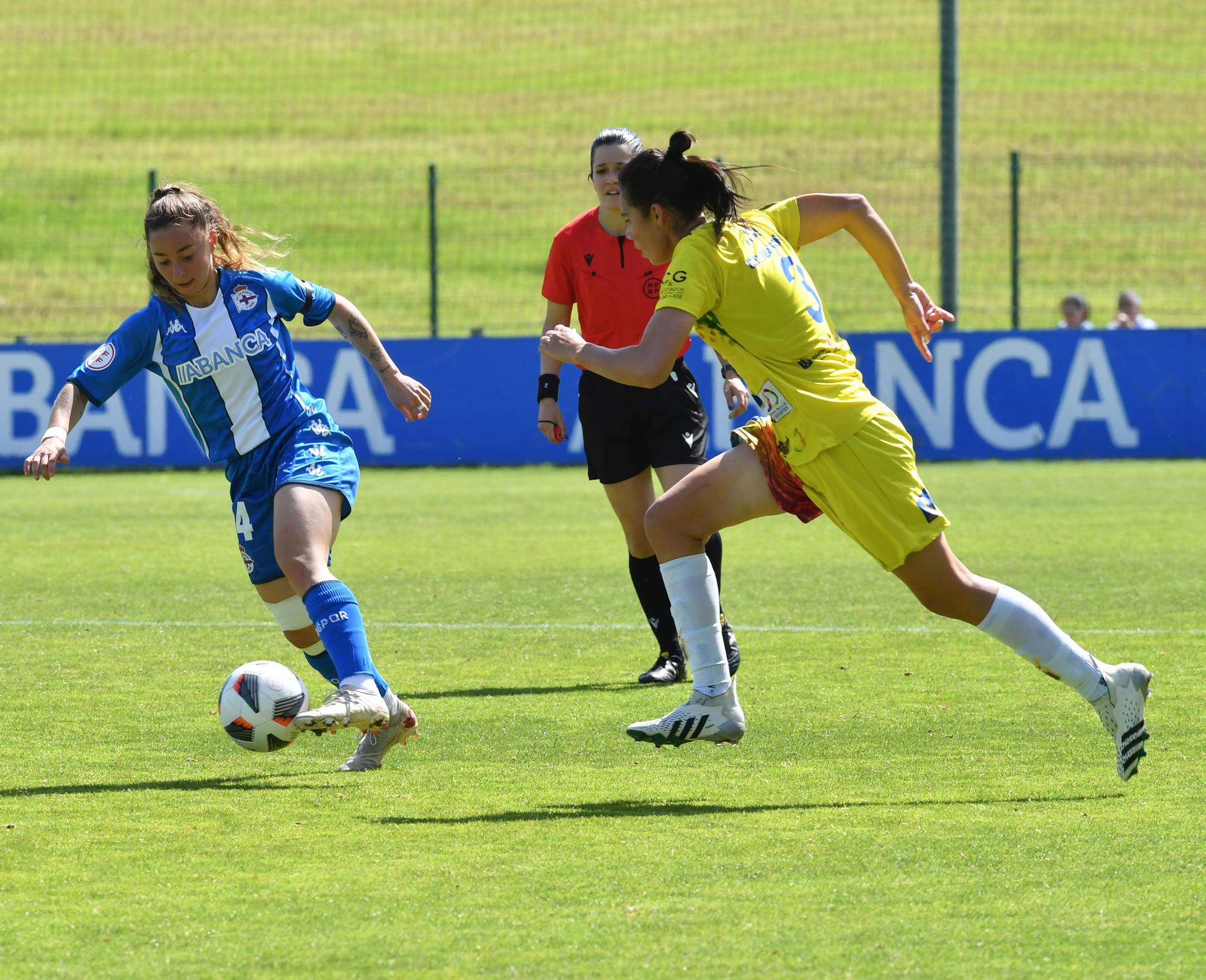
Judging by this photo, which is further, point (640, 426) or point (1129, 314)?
point (1129, 314)

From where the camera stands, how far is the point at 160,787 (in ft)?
17.0

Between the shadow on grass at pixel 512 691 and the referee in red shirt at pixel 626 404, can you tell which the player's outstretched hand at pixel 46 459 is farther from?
the referee in red shirt at pixel 626 404

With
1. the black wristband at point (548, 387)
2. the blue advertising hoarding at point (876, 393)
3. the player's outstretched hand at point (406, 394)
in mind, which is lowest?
the blue advertising hoarding at point (876, 393)

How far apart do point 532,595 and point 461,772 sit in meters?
3.87

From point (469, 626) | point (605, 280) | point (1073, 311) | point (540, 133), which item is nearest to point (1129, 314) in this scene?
point (1073, 311)

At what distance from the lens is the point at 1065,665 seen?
5113mm

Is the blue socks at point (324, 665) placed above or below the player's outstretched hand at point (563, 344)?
below

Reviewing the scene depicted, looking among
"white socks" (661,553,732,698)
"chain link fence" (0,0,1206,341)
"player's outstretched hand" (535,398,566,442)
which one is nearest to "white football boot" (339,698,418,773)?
"white socks" (661,553,732,698)

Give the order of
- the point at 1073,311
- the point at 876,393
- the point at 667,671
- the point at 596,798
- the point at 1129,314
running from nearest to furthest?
1. the point at 596,798
2. the point at 667,671
3. the point at 876,393
4. the point at 1073,311
5. the point at 1129,314

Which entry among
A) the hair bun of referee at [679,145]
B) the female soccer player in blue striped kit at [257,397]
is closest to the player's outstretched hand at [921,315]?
the hair bun of referee at [679,145]

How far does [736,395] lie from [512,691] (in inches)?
54.2

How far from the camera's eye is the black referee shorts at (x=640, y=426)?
712 cm

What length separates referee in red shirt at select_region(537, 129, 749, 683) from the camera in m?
7.11

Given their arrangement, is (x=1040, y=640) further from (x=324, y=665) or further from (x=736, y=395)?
(x=324, y=665)
